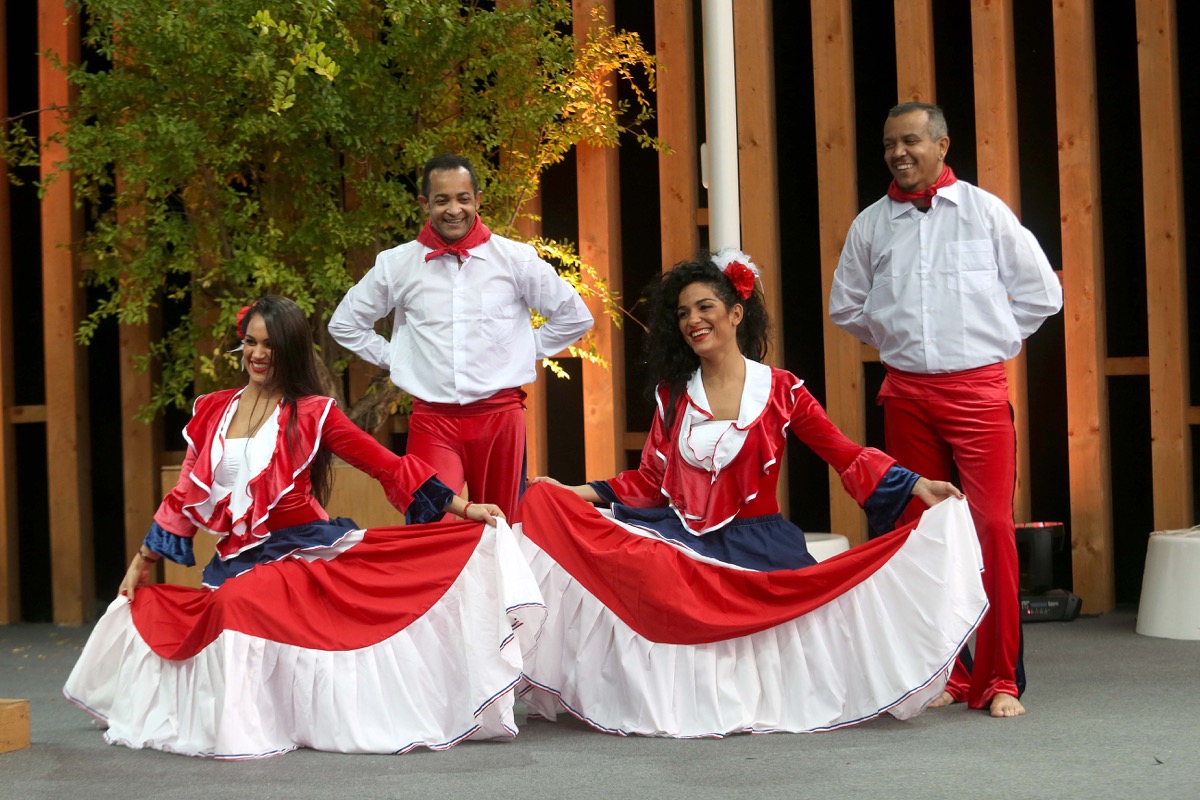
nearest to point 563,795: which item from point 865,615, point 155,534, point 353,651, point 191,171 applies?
point 353,651

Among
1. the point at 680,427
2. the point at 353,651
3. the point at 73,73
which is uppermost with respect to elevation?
the point at 73,73

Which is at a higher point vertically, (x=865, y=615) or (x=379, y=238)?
(x=379, y=238)

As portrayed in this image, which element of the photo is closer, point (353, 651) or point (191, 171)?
point (353, 651)

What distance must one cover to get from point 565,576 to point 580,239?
9.21ft

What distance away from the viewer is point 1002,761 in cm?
300

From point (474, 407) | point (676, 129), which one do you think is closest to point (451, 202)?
point (474, 407)

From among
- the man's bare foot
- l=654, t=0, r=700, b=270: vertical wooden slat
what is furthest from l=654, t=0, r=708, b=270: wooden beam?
the man's bare foot

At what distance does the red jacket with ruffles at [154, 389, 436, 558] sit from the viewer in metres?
3.52

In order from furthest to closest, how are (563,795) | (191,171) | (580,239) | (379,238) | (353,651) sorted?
(580,239)
(379,238)
(191,171)
(353,651)
(563,795)

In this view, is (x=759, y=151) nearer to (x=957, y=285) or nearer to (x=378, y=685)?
(x=957, y=285)

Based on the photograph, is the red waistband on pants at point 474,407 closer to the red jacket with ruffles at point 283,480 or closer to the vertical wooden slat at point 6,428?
the red jacket with ruffles at point 283,480

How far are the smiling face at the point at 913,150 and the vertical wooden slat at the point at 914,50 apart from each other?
83.8 inches

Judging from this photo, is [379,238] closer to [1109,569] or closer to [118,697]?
[118,697]

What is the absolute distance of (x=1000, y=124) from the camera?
572cm
